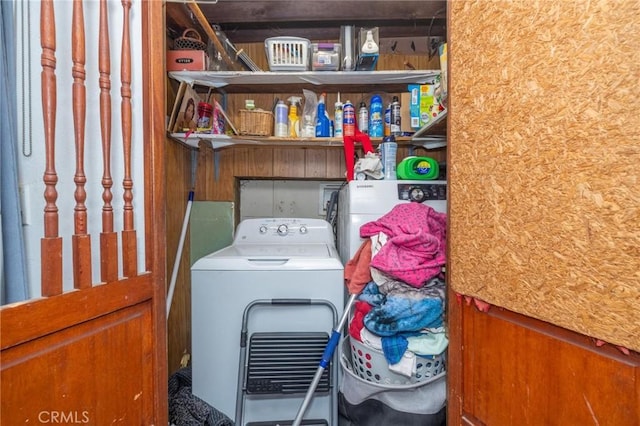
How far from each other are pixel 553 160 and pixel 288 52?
4.72ft

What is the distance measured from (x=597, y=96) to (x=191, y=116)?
1813 mm

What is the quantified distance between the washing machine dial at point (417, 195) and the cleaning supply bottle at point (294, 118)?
0.81 m

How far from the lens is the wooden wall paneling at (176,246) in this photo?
70.1 inches

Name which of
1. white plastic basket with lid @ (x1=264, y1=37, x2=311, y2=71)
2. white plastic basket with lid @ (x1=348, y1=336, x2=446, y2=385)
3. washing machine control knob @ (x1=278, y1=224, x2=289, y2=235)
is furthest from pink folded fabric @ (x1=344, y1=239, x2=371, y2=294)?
white plastic basket with lid @ (x1=264, y1=37, x2=311, y2=71)

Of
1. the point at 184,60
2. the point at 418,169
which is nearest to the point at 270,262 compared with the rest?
the point at 418,169

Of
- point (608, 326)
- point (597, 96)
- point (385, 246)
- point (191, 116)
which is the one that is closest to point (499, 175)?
point (597, 96)

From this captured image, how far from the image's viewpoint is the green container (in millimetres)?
1557

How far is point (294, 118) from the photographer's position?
189 cm

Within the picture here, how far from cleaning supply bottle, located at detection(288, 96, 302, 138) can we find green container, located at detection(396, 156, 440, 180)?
2.36 feet

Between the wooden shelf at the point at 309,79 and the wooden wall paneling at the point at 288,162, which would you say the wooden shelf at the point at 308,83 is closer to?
the wooden shelf at the point at 309,79

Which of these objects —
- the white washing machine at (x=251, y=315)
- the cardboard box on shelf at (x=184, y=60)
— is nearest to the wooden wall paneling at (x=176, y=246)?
the cardboard box on shelf at (x=184, y=60)

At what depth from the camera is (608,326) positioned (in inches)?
23.8

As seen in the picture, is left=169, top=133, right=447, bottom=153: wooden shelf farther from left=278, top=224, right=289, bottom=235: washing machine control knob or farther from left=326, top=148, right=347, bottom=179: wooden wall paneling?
left=278, top=224, right=289, bottom=235: washing machine control knob

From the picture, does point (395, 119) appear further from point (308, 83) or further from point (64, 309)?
point (64, 309)
